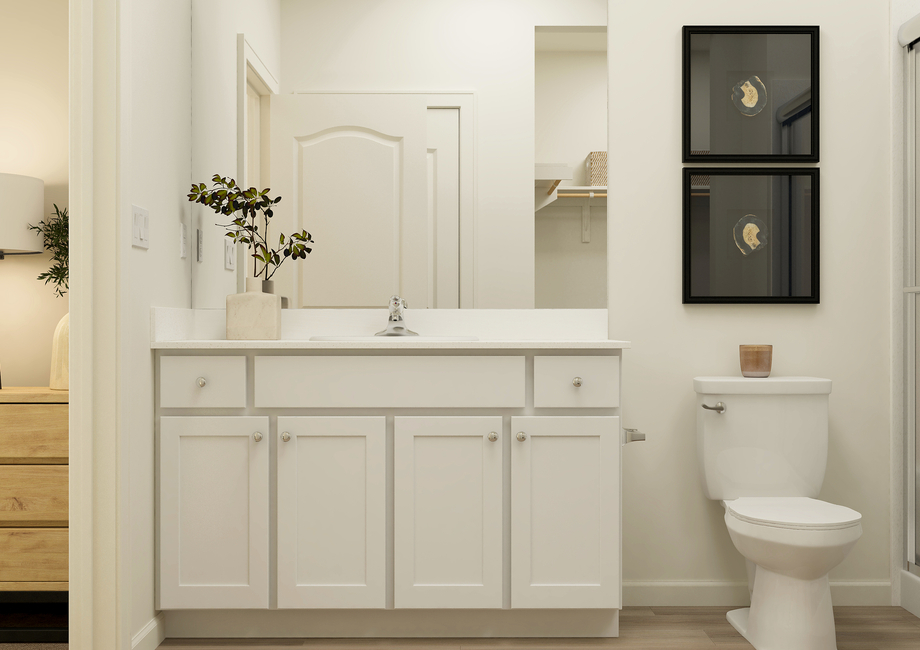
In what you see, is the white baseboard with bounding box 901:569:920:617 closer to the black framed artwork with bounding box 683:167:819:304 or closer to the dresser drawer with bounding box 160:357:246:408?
the black framed artwork with bounding box 683:167:819:304

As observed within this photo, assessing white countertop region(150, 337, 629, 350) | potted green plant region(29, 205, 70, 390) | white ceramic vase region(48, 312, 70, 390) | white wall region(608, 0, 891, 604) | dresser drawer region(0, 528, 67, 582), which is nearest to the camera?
white countertop region(150, 337, 629, 350)

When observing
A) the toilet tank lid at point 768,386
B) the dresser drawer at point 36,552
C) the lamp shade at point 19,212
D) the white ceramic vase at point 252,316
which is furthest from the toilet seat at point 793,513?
the lamp shade at point 19,212

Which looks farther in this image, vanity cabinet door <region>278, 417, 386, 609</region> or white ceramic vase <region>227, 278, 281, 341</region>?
white ceramic vase <region>227, 278, 281, 341</region>

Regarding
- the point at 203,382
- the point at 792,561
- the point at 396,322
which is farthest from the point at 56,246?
the point at 792,561

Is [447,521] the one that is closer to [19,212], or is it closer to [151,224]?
[151,224]

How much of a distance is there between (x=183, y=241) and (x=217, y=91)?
0.56 meters

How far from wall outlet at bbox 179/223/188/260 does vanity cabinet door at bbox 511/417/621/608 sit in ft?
3.82

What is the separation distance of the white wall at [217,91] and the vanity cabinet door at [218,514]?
54 cm

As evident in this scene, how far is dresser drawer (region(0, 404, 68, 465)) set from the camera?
75.5 inches

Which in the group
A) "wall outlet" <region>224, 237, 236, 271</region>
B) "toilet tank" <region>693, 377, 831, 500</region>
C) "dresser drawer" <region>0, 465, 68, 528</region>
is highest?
"wall outlet" <region>224, 237, 236, 271</region>

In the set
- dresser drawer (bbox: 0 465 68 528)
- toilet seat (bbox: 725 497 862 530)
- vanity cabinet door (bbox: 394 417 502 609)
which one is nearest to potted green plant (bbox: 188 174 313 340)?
vanity cabinet door (bbox: 394 417 502 609)

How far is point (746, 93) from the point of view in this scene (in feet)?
7.05

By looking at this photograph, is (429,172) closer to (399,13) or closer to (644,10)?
(399,13)

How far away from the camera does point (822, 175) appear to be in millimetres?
2158
